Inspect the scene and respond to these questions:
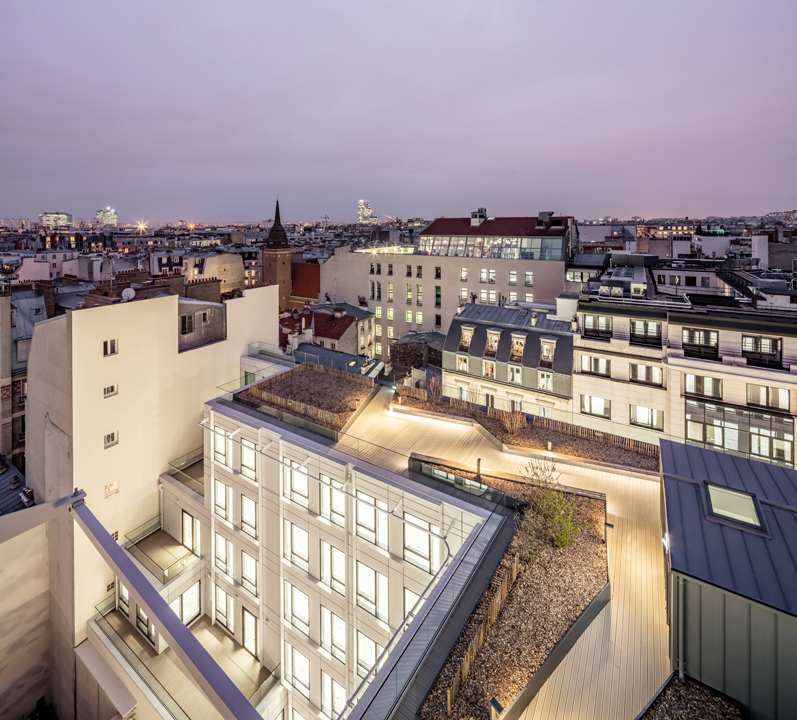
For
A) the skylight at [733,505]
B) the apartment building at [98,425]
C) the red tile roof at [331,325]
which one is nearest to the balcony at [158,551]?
the apartment building at [98,425]

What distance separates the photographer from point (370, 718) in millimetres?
6012

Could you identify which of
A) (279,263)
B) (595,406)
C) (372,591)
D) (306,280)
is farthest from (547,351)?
(279,263)

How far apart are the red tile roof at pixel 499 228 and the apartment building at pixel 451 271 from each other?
0.34ft

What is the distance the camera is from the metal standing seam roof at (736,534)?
17.4ft

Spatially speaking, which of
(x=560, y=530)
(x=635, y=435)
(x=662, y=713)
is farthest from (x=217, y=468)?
(x=635, y=435)

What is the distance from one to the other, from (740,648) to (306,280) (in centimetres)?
6444

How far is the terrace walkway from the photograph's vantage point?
272 inches

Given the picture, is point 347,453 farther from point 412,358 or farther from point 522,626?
point 412,358

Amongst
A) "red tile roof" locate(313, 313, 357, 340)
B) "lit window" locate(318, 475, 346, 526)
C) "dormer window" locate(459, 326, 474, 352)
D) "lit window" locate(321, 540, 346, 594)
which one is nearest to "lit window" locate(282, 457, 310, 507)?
"lit window" locate(318, 475, 346, 526)

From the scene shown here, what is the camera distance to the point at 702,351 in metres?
20.2

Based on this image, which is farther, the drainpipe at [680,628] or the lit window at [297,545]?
the lit window at [297,545]

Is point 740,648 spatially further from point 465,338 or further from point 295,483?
point 465,338

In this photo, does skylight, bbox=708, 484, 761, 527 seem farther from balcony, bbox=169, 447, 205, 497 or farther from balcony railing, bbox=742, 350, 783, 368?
balcony, bbox=169, 447, 205, 497

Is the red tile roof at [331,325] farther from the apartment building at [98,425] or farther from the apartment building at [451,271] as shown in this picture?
the apartment building at [98,425]
